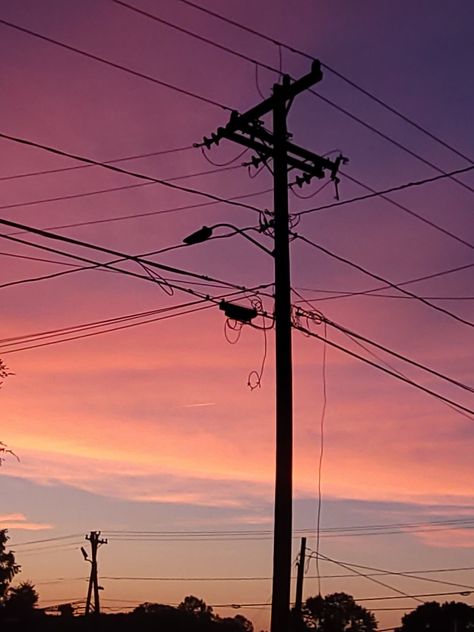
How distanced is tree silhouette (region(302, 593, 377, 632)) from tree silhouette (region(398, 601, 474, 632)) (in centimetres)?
1053

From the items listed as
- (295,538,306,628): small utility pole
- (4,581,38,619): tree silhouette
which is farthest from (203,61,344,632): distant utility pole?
(4,581,38,619): tree silhouette

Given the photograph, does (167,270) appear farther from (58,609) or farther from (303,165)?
A: (58,609)

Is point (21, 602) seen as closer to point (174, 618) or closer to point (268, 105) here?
point (174, 618)

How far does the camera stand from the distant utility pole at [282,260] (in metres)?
17.1

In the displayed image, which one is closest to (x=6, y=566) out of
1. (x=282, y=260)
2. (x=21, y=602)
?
(x=21, y=602)

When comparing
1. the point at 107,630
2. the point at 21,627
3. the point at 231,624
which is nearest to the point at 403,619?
the point at 231,624

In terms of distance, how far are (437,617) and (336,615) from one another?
16.3 meters

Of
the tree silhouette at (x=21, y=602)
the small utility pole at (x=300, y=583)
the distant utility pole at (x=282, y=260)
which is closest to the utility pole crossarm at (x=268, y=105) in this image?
the distant utility pole at (x=282, y=260)

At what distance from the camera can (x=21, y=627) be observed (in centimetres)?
7362

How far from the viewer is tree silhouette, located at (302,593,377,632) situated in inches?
3969

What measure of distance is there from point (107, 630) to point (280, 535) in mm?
62277

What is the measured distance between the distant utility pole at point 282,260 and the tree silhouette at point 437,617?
76464mm

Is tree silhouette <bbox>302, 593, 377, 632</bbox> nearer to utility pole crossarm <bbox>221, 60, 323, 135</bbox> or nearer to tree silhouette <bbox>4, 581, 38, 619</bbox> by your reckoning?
tree silhouette <bbox>4, 581, 38, 619</bbox>

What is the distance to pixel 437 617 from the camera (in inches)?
3580
